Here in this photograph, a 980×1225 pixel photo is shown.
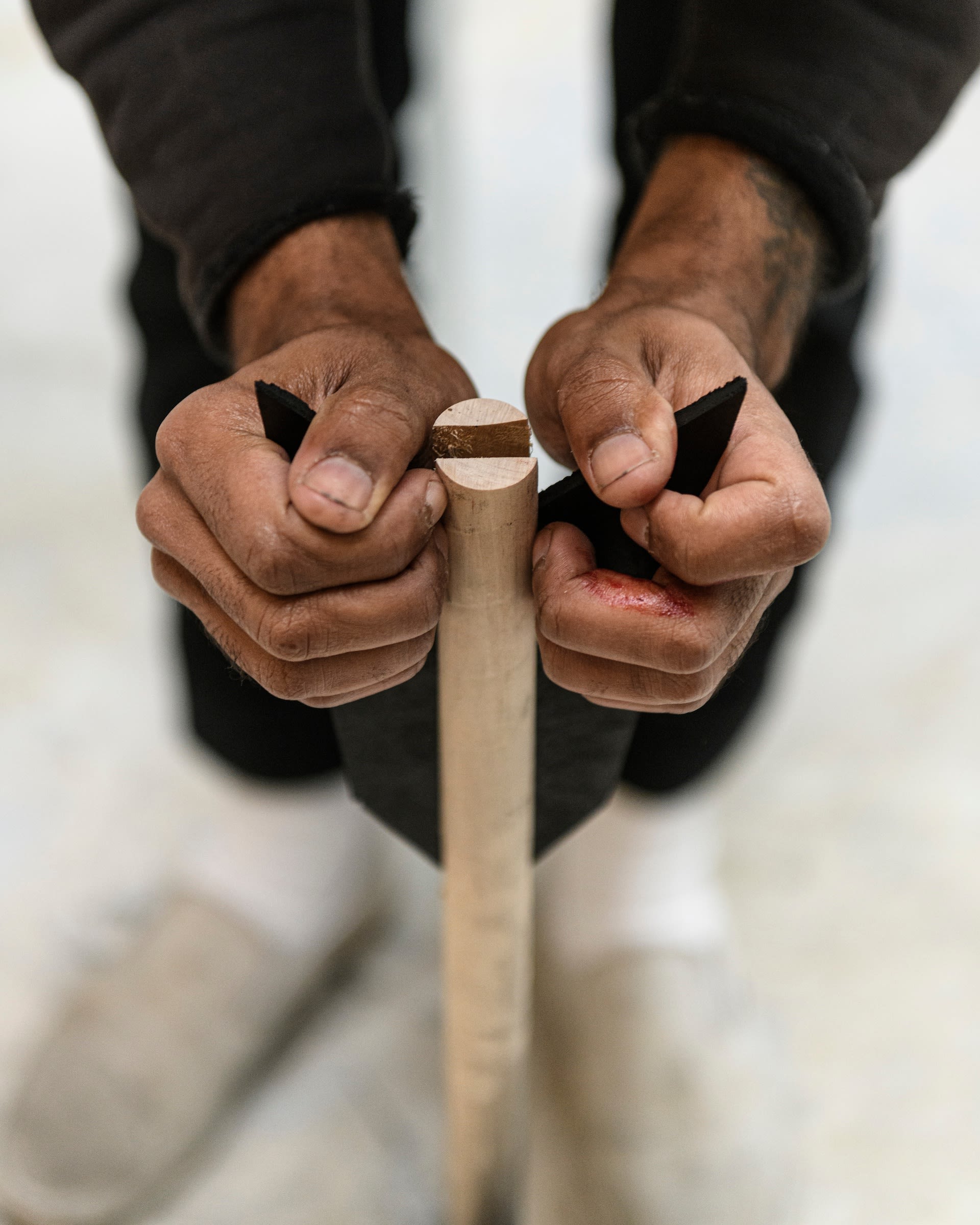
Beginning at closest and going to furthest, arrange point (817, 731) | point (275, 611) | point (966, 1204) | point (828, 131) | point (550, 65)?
point (275, 611) < point (828, 131) < point (966, 1204) < point (817, 731) < point (550, 65)

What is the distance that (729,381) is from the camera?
0.40 metres

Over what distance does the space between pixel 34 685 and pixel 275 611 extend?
74cm

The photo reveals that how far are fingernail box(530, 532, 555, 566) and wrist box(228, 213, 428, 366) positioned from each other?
0.11 metres

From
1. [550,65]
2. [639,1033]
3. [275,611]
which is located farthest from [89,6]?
[550,65]

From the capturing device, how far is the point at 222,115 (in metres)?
0.48

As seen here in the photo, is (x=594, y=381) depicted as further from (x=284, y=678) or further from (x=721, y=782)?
(x=721, y=782)

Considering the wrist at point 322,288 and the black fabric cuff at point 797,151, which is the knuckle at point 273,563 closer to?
the wrist at point 322,288

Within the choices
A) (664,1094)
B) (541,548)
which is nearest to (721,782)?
(664,1094)

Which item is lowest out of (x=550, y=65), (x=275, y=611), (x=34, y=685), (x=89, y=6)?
(x=34, y=685)

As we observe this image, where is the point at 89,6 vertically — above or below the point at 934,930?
above

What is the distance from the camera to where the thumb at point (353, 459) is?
35 centimetres

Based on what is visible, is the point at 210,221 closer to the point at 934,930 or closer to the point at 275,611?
the point at 275,611

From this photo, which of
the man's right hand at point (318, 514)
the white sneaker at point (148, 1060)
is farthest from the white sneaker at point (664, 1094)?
the man's right hand at point (318, 514)

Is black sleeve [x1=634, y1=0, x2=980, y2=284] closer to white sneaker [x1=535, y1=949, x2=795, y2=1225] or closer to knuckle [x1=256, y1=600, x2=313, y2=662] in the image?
knuckle [x1=256, y1=600, x2=313, y2=662]
